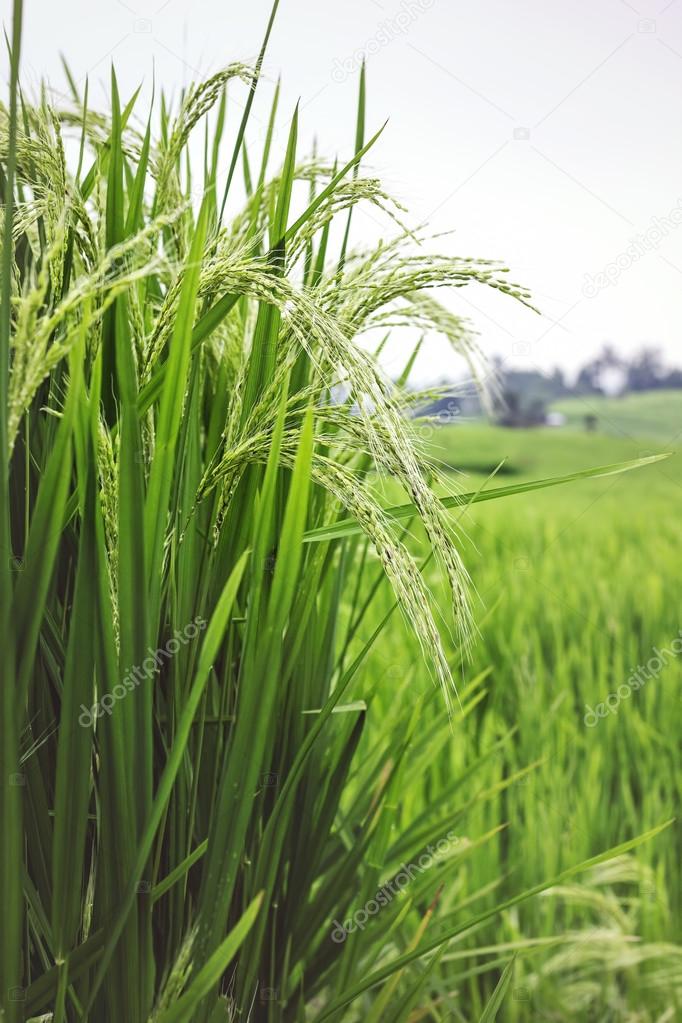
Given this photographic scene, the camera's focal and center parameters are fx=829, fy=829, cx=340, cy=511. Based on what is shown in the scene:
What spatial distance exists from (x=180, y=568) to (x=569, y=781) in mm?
1298

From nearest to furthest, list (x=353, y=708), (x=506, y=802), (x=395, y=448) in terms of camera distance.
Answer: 1. (x=395, y=448)
2. (x=353, y=708)
3. (x=506, y=802)

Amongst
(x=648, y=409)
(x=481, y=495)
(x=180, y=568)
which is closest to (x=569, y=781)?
(x=481, y=495)

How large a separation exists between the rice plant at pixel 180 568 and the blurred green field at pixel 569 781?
161mm

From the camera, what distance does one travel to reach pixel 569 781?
5.52ft

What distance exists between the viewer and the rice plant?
54cm

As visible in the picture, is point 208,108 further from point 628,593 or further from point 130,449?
point 628,593

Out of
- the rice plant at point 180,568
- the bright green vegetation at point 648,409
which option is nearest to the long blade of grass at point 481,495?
the rice plant at point 180,568

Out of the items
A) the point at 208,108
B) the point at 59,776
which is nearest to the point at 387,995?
the point at 59,776

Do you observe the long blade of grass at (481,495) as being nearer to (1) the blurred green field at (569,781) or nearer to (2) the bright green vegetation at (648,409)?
(1) the blurred green field at (569,781)

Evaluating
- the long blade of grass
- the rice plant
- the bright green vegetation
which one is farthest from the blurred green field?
the bright green vegetation

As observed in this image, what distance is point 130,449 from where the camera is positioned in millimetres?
537

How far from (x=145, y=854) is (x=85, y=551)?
215mm

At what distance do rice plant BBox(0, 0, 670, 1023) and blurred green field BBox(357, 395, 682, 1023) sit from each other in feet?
0.53

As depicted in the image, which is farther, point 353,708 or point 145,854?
point 353,708
